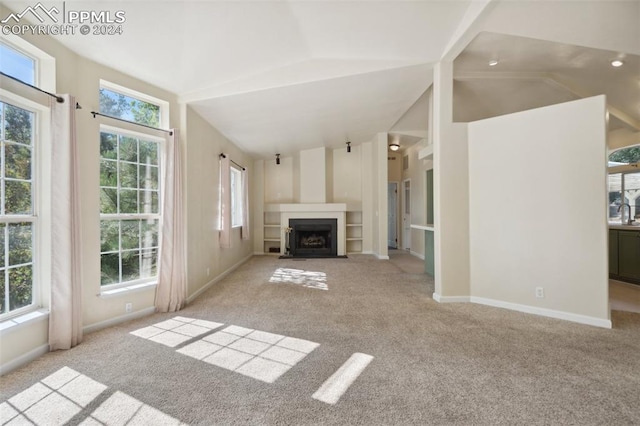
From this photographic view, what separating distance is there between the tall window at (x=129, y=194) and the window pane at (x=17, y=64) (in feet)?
1.88

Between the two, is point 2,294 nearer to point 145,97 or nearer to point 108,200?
point 108,200

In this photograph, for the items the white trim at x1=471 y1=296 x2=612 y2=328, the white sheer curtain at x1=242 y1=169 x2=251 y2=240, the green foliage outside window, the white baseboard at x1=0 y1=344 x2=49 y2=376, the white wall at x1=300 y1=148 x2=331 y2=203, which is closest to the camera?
the white baseboard at x1=0 y1=344 x2=49 y2=376

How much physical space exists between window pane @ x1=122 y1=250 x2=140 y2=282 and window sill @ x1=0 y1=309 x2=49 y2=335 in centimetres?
79

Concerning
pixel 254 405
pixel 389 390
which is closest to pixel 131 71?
pixel 254 405

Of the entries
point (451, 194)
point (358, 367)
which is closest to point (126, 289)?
point (358, 367)

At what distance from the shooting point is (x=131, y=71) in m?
2.90

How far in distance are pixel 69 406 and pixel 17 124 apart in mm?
2171

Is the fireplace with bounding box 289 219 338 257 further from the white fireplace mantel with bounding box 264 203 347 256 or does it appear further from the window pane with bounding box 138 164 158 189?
the window pane with bounding box 138 164 158 189

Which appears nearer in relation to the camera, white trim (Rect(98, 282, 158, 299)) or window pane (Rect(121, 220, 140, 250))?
white trim (Rect(98, 282, 158, 299))

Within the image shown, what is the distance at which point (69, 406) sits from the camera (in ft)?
5.32

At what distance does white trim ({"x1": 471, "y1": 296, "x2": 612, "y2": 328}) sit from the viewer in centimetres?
276

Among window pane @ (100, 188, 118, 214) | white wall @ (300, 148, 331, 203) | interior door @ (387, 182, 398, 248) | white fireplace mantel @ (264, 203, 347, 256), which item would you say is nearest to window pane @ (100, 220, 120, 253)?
window pane @ (100, 188, 118, 214)

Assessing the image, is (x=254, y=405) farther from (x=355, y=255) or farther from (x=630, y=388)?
(x=355, y=255)

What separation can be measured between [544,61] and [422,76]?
1.79m
